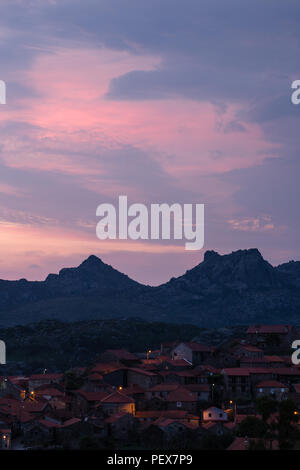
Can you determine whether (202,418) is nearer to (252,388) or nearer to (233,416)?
(233,416)

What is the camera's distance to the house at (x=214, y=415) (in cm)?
8956

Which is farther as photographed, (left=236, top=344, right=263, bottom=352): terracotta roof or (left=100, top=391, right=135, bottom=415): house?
(left=236, top=344, right=263, bottom=352): terracotta roof

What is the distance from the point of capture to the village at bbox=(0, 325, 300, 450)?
80.2 metres

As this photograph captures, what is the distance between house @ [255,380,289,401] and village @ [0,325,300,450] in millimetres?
129

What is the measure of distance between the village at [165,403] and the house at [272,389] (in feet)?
0.42

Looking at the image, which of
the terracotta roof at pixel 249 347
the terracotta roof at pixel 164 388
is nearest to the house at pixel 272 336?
the terracotta roof at pixel 249 347

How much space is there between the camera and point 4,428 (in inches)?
3460

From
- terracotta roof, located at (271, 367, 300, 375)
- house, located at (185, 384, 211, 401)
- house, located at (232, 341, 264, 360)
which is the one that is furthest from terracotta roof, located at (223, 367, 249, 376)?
house, located at (232, 341, 264, 360)

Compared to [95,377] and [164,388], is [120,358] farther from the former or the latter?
[164,388]

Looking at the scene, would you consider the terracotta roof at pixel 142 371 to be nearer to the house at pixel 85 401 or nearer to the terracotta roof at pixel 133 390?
the terracotta roof at pixel 133 390

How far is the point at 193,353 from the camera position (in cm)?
12312

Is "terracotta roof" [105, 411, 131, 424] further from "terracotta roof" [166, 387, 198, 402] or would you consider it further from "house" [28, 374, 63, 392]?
"house" [28, 374, 63, 392]
